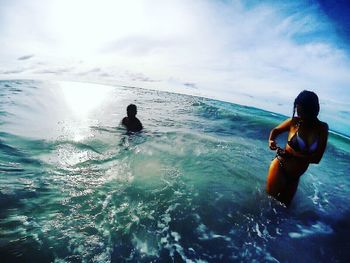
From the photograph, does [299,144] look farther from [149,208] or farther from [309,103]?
[149,208]

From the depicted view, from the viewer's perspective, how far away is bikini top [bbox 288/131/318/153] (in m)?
4.05

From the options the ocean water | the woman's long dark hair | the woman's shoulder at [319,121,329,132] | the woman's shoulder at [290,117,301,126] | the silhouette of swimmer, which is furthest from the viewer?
the silhouette of swimmer

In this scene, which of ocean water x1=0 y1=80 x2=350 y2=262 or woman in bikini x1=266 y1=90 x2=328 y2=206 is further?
woman in bikini x1=266 y1=90 x2=328 y2=206

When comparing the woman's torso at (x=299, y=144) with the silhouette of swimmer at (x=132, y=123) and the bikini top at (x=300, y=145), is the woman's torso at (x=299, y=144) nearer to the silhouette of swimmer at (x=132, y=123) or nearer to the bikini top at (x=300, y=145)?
the bikini top at (x=300, y=145)

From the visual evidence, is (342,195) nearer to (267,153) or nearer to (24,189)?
(267,153)

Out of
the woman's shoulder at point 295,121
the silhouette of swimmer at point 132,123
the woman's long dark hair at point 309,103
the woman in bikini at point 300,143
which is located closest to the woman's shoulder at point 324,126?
the woman in bikini at point 300,143

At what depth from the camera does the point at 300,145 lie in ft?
13.6

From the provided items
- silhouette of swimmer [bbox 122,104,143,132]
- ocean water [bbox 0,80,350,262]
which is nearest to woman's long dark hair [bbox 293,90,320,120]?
ocean water [bbox 0,80,350,262]

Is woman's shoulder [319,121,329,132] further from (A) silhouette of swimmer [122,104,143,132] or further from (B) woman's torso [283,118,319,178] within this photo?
(A) silhouette of swimmer [122,104,143,132]

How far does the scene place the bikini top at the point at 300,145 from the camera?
4048mm

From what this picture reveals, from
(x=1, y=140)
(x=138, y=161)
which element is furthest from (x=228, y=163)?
(x=1, y=140)

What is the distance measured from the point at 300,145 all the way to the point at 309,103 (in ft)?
2.34

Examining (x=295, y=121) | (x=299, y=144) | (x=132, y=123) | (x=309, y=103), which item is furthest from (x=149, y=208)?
(x=132, y=123)

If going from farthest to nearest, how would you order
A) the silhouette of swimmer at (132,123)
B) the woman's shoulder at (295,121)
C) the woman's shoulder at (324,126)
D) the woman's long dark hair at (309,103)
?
the silhouette of swimmer at (132,123) < the woman's shoulder at (295,121) < the woman's shoulder at (324,126) < the woman's long dark hair at (309,103)
